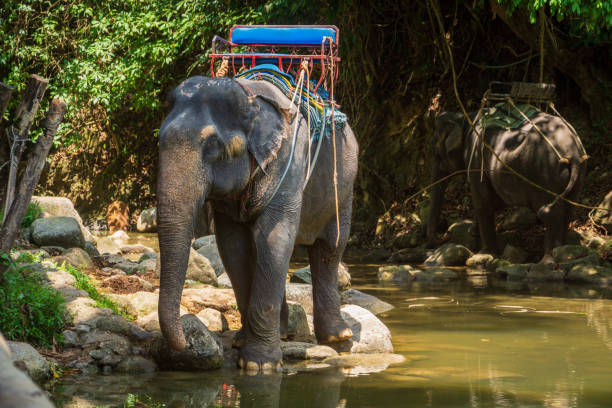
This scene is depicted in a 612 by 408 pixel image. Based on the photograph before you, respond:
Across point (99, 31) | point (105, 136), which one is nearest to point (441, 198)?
point (99, 31)

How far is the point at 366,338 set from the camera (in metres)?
6.16

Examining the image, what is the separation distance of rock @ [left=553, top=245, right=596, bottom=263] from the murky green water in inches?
125

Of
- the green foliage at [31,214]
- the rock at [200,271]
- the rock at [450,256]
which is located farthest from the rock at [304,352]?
the rock at [450,256]

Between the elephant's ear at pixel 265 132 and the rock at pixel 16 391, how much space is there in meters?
3.58

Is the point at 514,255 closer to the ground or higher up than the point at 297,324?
higher up

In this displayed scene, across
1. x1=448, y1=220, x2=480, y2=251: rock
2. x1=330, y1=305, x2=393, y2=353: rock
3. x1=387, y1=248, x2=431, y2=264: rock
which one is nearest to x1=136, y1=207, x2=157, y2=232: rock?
x1=387, y1=248, x2=431, y2=264: rock

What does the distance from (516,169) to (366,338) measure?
21.4 feet

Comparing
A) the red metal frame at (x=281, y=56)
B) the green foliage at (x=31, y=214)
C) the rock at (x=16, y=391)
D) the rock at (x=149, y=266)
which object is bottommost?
the rock at (x=16, y=391)

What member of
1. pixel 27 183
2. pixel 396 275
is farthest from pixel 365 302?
pixel 27 183

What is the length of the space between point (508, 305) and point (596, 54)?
6.77 metres

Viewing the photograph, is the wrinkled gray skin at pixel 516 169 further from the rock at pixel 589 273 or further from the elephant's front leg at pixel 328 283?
the elephant's front leg at pixel 328 283

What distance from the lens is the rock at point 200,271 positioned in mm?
8492

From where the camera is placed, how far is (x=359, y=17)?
14484 millimetres

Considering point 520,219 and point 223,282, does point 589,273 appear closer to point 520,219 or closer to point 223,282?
point 520,219
